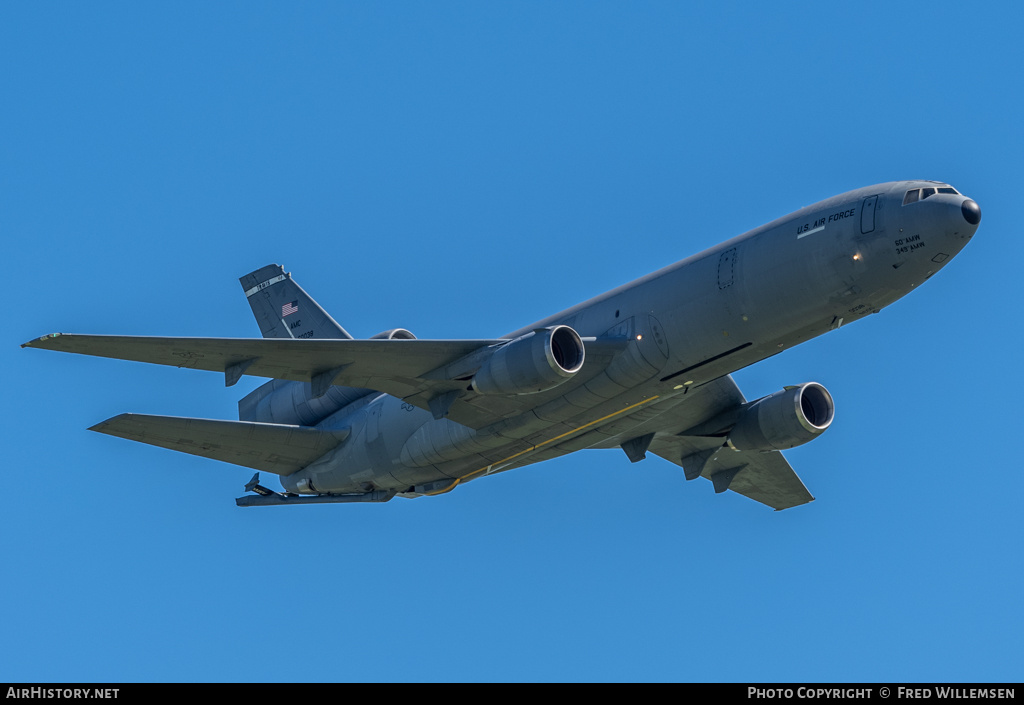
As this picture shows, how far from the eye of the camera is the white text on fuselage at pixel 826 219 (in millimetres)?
30547

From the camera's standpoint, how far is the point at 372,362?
33031mm

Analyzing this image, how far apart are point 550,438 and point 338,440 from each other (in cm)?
695

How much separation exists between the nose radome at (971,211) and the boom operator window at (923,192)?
0.47 meters

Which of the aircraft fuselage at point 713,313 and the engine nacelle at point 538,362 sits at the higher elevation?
the aircraft fuselage at point 713,313

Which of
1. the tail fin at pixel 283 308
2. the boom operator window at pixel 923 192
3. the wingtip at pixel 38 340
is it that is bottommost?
the wingtip at pixel 38 340

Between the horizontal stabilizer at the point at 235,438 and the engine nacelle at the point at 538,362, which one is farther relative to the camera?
the horizontal stabilizer at the point at 235,438

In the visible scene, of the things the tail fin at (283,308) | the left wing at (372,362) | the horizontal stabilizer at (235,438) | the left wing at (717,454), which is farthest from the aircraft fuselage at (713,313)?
the tail fin at (283,308)

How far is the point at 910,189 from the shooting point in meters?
30.0

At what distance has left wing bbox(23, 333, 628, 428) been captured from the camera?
3123 centimetres

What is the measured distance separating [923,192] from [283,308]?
22033 mm

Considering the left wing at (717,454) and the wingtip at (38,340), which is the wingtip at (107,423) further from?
the left wing at (717,454)
